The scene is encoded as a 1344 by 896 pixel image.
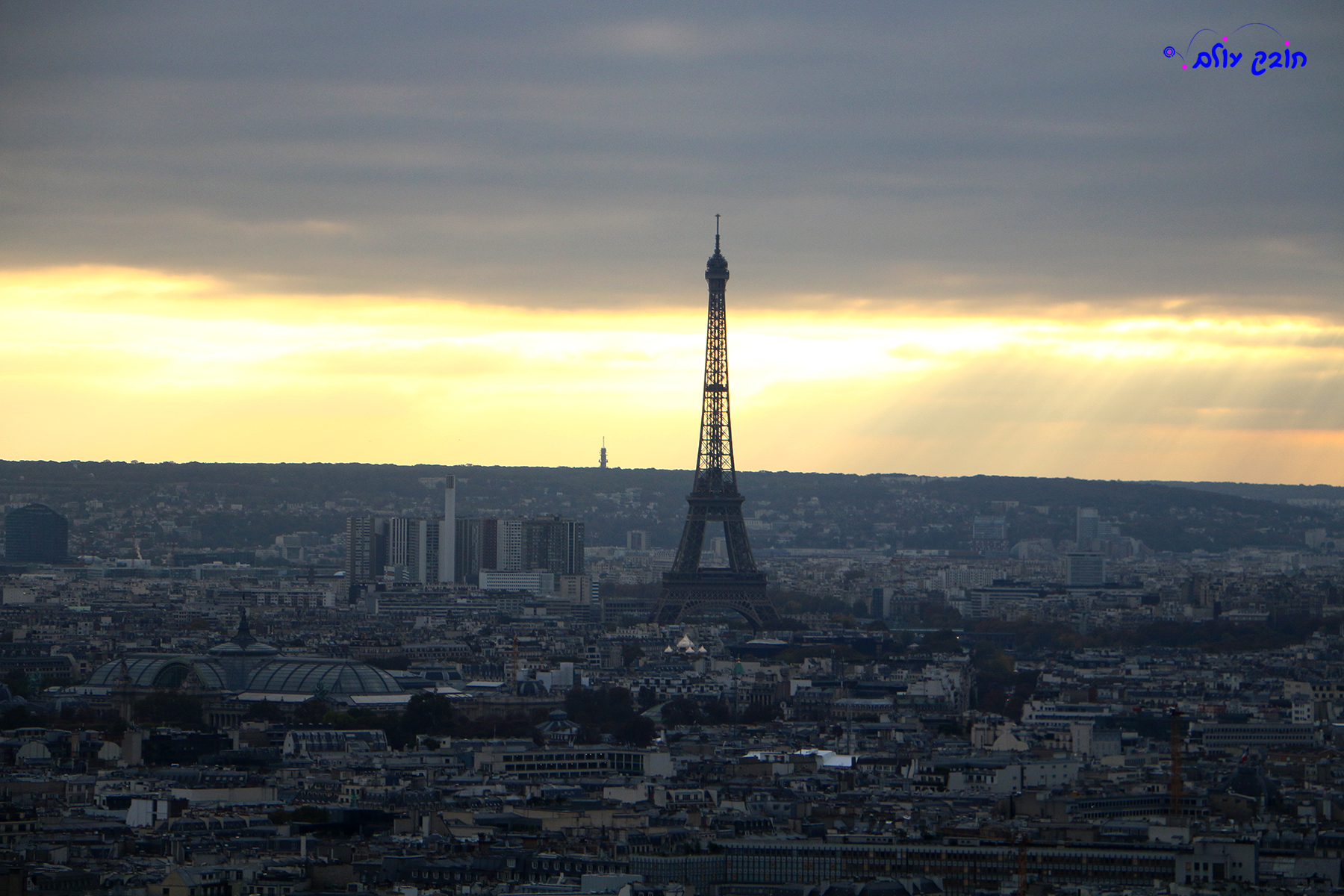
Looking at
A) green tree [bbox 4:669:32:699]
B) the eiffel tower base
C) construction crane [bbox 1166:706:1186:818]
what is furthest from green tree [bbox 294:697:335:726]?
the eiffel tower base

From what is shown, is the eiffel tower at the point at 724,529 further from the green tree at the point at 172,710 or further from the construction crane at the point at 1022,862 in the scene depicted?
the construction crane at the point at 1022,862

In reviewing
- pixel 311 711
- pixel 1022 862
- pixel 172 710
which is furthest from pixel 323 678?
pixel 1022 862

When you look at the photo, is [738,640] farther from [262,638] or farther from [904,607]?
[904,607]

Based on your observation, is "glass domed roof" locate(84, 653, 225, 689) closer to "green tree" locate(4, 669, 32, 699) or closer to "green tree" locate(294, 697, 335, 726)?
"green tree" locate(4, 669, 32, 699)

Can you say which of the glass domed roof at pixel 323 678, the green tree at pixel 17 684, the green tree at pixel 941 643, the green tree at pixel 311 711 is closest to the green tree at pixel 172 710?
the green tree at pixel 311 711

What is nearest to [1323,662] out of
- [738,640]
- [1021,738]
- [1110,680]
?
[1110,680]

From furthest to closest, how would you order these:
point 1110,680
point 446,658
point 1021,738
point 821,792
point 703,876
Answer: point 446,658, point 1110,680, point 1021,738, point 821,792, point 703,876
